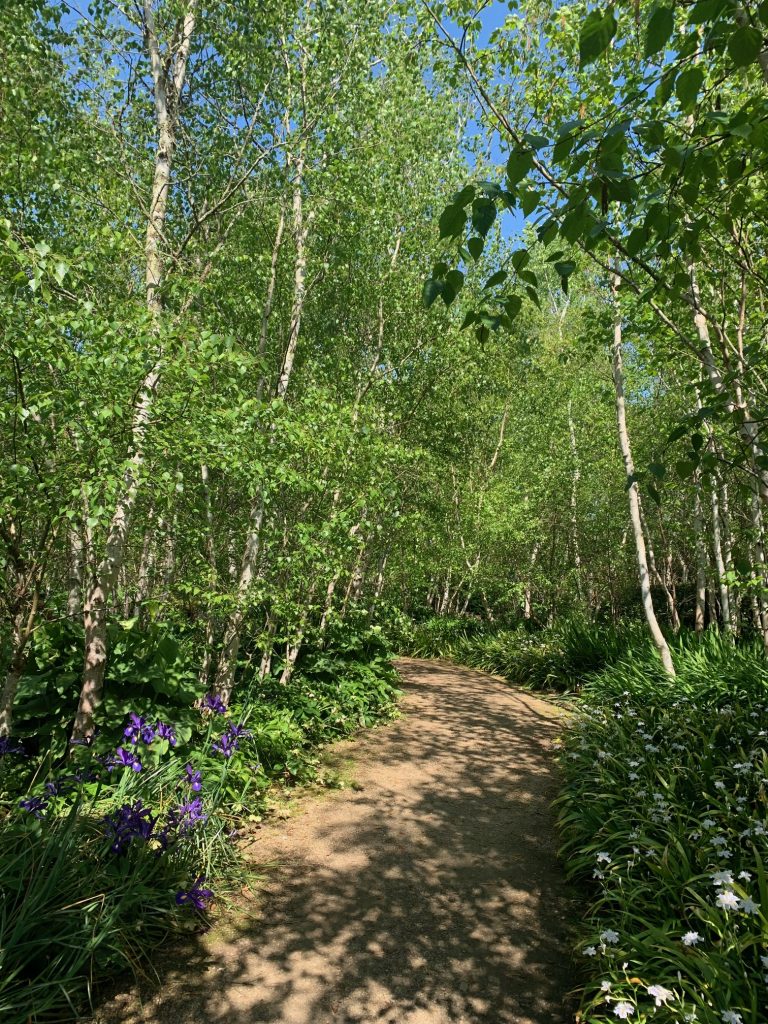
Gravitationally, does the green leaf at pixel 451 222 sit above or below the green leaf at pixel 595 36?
below

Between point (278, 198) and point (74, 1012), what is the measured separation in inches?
269

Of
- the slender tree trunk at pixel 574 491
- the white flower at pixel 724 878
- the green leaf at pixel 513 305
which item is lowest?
the white flower at pixel 724 878

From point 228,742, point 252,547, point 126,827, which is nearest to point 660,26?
point 126,827

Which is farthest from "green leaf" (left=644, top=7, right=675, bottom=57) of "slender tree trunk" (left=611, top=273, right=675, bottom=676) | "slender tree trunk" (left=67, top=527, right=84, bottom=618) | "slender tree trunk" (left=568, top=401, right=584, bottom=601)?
"slender tree trunk" (left=568, top=401, right=584, bottom=601)

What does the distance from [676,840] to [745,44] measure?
12.3ft

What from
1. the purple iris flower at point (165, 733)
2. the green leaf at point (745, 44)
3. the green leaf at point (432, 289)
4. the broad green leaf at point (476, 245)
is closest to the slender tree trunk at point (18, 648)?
the purple iris flower at point (165, 733)

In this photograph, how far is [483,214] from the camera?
143 cm

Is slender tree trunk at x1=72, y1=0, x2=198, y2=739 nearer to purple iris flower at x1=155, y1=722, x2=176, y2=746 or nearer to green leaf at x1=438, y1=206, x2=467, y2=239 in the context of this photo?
purple iris flower at x1=155, y1=722, x2=176, y2=746

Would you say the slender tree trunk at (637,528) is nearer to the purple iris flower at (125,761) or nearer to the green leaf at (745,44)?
the purple iris flower at (125,761)

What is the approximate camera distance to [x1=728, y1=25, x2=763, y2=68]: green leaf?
1388mm

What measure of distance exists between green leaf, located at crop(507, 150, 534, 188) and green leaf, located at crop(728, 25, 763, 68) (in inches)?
20.6

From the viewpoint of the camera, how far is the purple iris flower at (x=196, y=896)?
129 inches

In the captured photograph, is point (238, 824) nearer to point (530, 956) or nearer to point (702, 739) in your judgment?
point (530, 956)

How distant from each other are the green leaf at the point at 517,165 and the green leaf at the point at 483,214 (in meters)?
0.07
